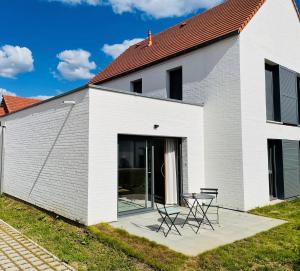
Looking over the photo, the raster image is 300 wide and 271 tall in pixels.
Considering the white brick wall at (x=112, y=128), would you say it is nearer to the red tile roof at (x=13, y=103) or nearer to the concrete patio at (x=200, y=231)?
the concrete patio at (x=200, y=231)

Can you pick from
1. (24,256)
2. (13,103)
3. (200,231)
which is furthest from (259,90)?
(13,103)

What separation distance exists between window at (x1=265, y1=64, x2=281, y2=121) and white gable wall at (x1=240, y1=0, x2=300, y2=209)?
381 millimetres

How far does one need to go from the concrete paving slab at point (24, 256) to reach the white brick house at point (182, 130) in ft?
4.86

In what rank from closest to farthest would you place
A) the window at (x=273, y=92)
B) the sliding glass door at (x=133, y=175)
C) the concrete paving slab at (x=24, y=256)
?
the concrete paving slab at (x=24, y=256)
the sliding glass door at (x=133, y=175)
the window at (x=273, y=92)

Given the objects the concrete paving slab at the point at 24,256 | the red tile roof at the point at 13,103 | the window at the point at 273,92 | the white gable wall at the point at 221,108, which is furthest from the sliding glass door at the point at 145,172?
the red tile roof at the point at 13,103

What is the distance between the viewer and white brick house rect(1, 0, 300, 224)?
7.18m

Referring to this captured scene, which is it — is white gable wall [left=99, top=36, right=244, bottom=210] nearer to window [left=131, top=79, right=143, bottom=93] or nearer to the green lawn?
the green lawn

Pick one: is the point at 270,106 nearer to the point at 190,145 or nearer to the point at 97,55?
the point at 190,145

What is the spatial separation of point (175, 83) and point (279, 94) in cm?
421

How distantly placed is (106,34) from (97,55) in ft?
18.5

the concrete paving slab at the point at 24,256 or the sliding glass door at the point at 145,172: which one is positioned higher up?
the sliding glass door at the point at 145,172

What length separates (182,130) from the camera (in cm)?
924

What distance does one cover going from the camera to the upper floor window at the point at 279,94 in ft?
35.8

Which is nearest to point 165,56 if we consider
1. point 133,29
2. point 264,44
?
point 264,44
